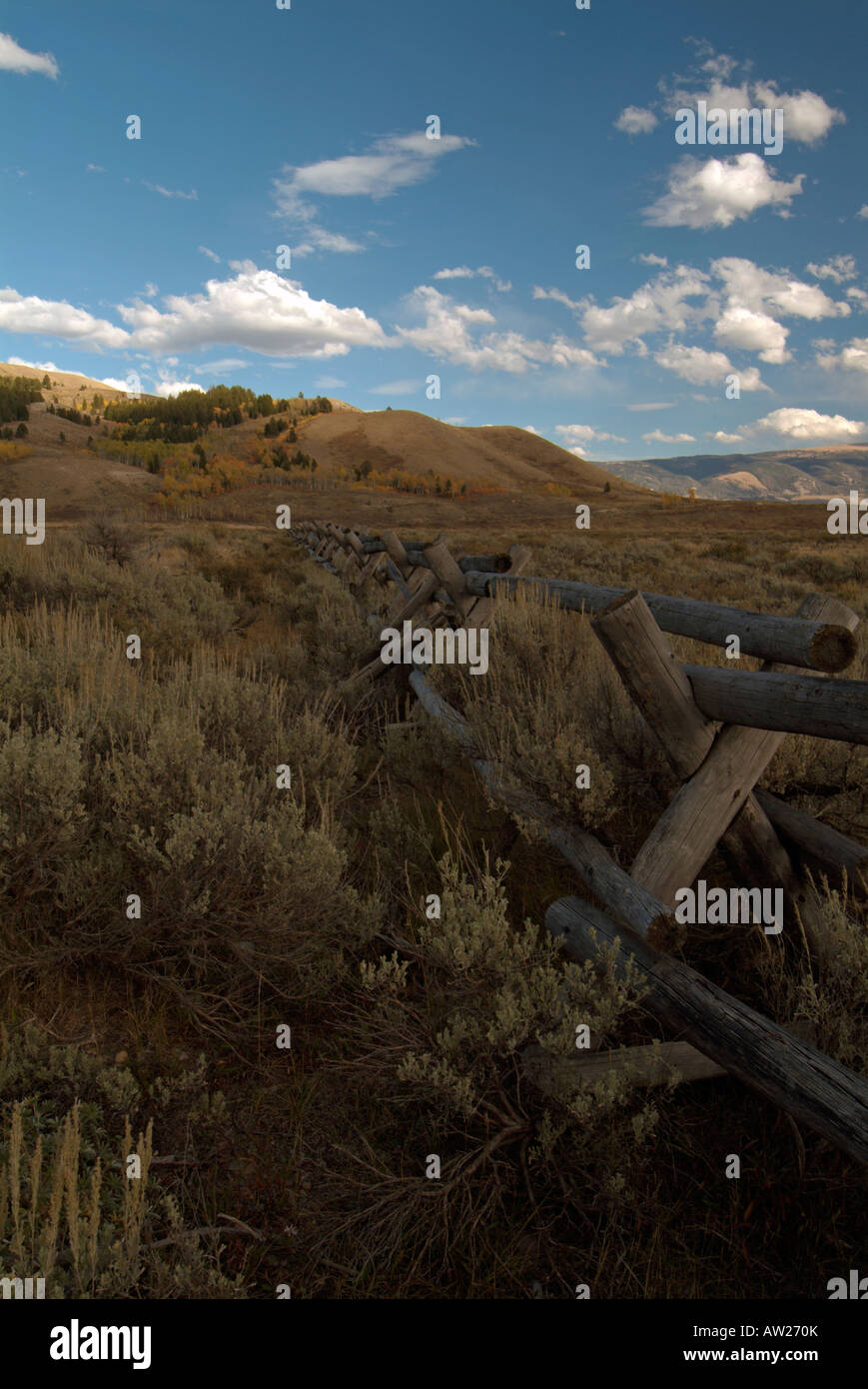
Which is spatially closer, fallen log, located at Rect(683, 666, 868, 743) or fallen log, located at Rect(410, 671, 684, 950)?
fallen log, located at Rect(683, 666, 868, 743)

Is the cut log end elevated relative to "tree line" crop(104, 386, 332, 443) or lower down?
lower down

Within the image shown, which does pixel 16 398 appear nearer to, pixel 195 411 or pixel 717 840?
pixel 195 411

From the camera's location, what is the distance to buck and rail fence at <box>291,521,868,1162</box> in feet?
6.14

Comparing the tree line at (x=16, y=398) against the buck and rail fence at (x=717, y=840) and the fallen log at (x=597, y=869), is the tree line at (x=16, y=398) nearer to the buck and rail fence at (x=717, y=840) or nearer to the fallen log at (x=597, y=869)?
the fallen log at (x=597, y=869)

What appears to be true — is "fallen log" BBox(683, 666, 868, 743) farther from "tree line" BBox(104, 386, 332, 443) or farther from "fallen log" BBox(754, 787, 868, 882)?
"tree line" BBox(104, 386, 332, 443)

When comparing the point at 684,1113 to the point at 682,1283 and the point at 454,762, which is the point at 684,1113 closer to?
the point at 682,1283

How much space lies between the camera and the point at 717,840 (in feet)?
8.42

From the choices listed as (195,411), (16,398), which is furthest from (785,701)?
(195,411)

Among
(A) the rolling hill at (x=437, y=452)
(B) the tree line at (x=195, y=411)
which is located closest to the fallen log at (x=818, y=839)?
(A) the rolling hill at (x=437, y=452)

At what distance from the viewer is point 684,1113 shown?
220 centimetres

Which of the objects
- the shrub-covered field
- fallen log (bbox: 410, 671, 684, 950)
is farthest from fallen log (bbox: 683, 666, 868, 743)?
fallen log (bbox: 410, 671, 684, 950)

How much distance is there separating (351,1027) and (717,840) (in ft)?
5.00

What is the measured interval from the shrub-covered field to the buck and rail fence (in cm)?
15
